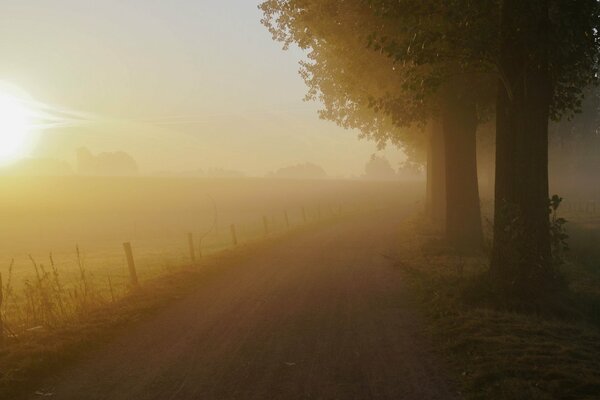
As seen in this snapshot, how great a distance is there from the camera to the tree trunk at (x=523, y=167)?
1013 centimetres

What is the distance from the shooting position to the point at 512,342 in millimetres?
7859

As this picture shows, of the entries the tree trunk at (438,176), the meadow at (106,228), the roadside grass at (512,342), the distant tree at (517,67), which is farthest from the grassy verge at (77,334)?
the tree trunk at (438,176)

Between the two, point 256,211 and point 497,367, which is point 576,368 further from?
point 256,211

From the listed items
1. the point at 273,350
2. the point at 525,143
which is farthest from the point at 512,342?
the point at 525,143

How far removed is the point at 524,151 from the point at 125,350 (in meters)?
8.52

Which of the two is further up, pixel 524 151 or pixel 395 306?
pixel 524 151

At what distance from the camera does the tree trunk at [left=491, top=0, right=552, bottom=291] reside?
10.1 metres

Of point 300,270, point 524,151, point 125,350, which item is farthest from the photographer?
point 300,270

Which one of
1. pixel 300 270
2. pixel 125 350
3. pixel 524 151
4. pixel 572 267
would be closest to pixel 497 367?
pixel 524 151

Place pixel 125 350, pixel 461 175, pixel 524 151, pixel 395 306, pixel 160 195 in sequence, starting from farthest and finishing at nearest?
pixel 160 195, pixel 461 175, pixel 395 306, pixel 524 151, pixel 125 350

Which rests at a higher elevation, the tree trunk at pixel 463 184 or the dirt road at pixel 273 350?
Answer: the tree trunk at pixel 463 184

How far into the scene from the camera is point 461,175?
1880 cm

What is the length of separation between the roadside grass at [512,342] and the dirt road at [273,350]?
42 cm

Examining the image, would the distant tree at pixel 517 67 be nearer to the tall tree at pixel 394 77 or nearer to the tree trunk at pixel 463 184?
the tall tree at pixel 394 77
